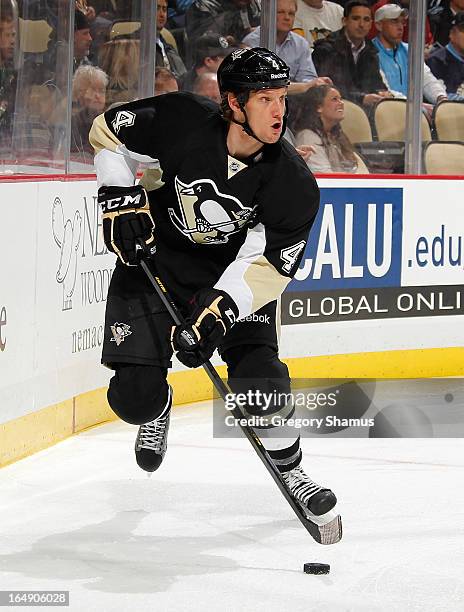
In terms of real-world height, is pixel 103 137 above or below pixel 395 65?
below

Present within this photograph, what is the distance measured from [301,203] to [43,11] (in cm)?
186

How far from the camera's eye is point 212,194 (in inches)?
130

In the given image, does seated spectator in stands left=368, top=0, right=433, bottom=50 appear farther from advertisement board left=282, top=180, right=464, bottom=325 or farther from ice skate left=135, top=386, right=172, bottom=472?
ice skate left=135, top=386, right=172, bottom=472

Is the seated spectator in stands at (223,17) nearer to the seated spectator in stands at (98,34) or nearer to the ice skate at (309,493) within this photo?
the seated spectator in stands at (98,34)

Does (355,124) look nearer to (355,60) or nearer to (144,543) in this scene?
(355,60)

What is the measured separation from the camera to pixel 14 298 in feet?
14.1

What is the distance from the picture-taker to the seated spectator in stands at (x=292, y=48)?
6.15 meters

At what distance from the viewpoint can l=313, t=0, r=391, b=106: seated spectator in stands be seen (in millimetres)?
6398

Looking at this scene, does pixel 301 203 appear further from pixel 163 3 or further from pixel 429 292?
pixel 429 292

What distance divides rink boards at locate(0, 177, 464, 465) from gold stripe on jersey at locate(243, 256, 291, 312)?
4.72 ft

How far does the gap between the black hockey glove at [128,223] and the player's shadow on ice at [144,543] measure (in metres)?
0.75

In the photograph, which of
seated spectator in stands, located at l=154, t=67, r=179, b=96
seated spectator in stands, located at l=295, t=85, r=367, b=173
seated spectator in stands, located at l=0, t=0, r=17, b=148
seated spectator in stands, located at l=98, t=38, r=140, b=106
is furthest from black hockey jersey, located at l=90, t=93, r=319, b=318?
seated spectator in stands, located at l=295, t=85, r=367, b=173

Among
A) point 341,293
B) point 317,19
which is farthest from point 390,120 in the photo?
point 341,293

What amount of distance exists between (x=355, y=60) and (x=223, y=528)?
3389 mm
